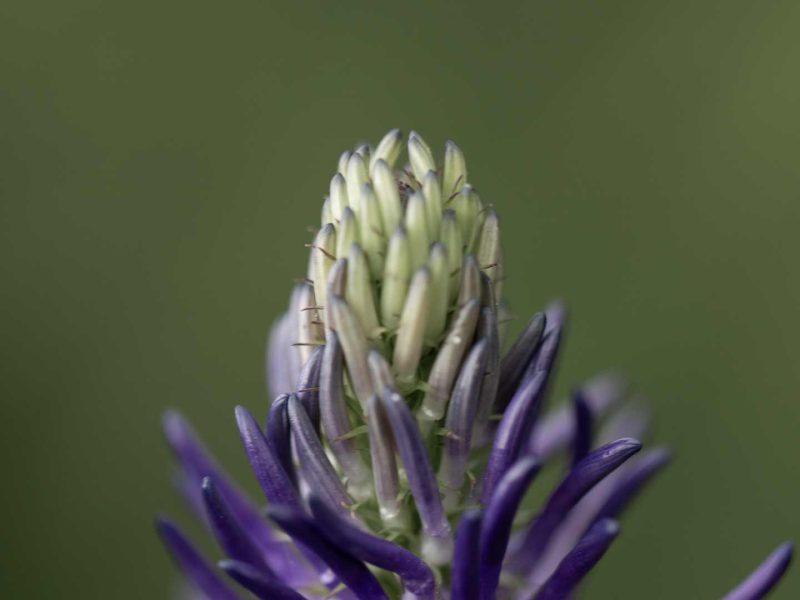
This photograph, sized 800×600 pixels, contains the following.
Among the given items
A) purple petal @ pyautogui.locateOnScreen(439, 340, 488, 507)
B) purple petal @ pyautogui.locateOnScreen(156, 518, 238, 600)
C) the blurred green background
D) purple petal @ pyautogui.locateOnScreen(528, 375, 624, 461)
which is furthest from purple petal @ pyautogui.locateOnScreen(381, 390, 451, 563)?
the blurred green background

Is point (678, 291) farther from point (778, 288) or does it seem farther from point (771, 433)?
point (771, 433)

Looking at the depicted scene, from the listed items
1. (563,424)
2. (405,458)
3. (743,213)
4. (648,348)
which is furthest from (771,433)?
(405,458)

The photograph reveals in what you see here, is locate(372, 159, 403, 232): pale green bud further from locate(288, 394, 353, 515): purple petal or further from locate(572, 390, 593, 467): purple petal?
locate(572, 390, 593, 467): purple petal

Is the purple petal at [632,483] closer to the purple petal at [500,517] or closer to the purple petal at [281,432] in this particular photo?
the purple petal at [500,517]

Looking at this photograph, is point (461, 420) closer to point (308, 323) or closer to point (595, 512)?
point (308, 323)

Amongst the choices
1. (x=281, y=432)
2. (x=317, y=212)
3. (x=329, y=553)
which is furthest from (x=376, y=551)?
(x=317, y=212)

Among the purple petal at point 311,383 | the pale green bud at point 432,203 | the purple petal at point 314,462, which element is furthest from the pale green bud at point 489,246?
the purple petal at point 314,462

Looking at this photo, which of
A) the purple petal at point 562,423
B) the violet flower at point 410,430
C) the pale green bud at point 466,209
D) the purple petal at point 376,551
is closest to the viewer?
the purple petal at point 376,551
